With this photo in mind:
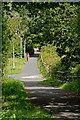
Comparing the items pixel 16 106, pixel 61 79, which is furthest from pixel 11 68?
pixel 16 106

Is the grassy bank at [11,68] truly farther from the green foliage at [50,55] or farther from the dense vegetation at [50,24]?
the green foliage at [50,55]

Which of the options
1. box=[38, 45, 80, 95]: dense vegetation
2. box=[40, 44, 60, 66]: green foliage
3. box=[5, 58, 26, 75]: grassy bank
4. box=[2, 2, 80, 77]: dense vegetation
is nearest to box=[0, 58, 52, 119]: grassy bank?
box=[5, 58, 26, 75]: grassy bank

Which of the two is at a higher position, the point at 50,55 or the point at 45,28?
the point at 45,28

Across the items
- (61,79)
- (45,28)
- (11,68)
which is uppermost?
(45,28)

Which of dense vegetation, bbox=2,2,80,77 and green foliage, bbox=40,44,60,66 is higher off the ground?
dense vegetation, bbox=2,2,80,77

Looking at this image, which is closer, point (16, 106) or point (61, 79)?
point (16, 106)

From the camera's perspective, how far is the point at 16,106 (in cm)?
1077

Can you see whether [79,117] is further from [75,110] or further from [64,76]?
[64,76]

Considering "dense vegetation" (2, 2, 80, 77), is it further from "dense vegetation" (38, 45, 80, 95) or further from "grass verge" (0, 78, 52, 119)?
"grass verge" (0, 78, 52, 119)

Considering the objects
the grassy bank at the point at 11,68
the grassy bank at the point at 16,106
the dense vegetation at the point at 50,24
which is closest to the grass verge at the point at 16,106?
the grassy bank at the point at 16,106

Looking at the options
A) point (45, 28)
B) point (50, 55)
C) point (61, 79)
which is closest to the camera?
point (45, 28)

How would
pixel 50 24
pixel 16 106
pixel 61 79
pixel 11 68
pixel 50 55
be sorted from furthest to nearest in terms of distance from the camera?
pixel 50 55
pixel 11 68
pixel 61 79
pixel 50 24
pixel 16 106

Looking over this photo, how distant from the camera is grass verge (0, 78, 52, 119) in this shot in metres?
8.68

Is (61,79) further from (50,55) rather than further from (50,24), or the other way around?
(50,55)
